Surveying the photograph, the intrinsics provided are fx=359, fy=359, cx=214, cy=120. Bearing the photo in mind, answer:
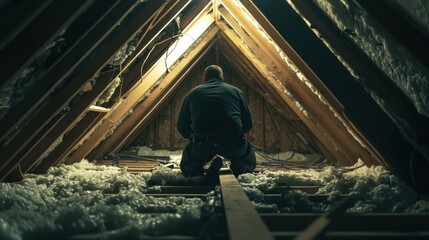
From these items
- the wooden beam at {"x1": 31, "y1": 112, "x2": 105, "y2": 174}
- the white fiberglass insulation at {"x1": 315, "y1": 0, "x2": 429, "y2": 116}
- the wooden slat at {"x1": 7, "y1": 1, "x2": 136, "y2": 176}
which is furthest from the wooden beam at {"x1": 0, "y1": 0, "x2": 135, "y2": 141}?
the wooden beam at {"x1": 31, "y1": 112, "x2": 105, "y2": 174}

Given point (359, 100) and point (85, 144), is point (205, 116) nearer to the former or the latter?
point (359, 100)

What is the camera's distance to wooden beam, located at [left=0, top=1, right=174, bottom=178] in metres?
2.40

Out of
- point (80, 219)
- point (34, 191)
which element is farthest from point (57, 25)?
point (34, 191)

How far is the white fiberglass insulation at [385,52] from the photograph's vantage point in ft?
5.83

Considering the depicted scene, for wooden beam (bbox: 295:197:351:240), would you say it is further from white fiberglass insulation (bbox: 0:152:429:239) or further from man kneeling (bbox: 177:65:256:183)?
man kneeling (bbox: 177:65:256:183)

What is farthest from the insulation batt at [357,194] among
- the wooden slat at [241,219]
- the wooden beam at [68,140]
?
the wooden beam at [68,140]

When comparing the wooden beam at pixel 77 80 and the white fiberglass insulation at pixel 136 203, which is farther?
the wooden beam at pixel 77 80

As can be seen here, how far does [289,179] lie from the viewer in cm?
294

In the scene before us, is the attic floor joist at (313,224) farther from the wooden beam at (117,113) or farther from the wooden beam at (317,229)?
the wooden beam at (117,113)

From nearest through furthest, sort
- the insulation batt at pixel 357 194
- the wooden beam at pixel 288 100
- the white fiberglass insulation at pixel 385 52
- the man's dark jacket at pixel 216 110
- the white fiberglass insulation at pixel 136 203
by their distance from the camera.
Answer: the white fiberglass insulation at pixel 136 203 < the white fiberglass insulation at pixel 385 52 < the insulation batt at pixel 357 194 < the man's dark jacket at pixel 216 110 < the wooden beam at pixel 288 100

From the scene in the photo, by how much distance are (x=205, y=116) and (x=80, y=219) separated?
199 cm

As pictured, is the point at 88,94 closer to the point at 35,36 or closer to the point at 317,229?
the point at 35,36

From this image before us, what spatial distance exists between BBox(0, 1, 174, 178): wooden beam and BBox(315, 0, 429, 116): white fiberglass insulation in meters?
1.23

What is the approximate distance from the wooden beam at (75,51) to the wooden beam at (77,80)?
231 millimetres
